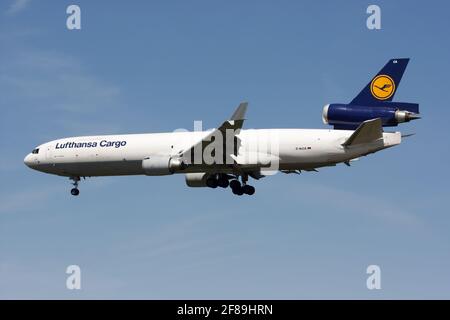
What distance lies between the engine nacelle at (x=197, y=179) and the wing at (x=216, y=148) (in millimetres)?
4692

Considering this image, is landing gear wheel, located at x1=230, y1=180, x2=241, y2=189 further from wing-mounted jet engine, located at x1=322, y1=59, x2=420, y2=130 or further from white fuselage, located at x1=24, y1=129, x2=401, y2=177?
wing-mounted jet engine, located at x1=322, y1=59, x2=420, y2=130

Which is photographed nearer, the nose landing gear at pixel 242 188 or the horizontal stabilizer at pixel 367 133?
the horizontal stabilizer at pixel 367 133

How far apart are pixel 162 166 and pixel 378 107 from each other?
13.2 m

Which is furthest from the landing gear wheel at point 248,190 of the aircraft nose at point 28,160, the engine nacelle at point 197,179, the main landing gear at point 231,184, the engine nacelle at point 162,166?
the aircraft nose at point 28,160

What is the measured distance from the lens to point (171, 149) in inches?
2219

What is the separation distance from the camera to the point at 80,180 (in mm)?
60375

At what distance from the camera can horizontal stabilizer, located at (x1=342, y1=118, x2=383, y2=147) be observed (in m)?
49.4

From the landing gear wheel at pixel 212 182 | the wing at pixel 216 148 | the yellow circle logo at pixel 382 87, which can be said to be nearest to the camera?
the wing at pixel 216 148

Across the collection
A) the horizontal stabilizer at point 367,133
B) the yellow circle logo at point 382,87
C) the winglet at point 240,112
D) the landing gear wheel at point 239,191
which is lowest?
the landing gear wheel at point 239,191

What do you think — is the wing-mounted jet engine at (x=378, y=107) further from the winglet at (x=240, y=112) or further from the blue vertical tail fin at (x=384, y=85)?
the winglet at (x=240, y=112)

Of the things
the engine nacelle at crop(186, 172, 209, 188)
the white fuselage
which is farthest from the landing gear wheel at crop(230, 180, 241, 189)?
the engine nacelle at crop(186, 172, 209, 188)

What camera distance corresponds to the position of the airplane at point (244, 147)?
167ft

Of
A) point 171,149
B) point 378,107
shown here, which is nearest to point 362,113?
point 378,107
